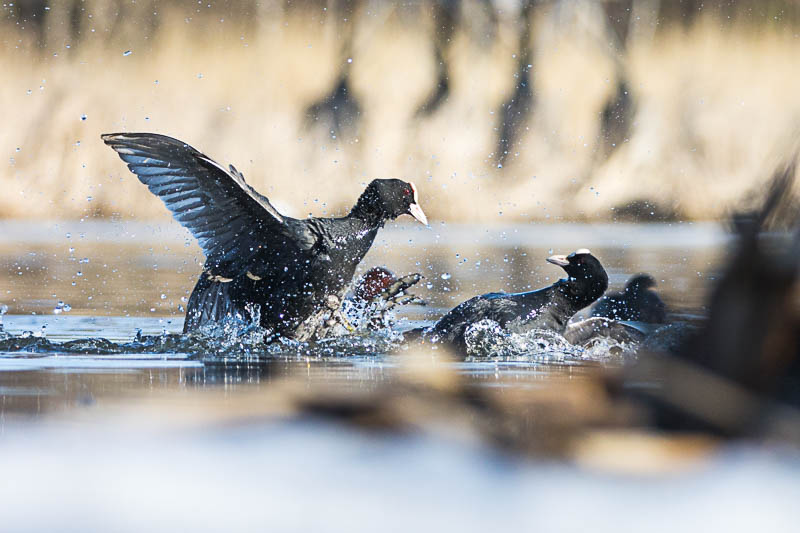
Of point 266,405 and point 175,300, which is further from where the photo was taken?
point 175,300

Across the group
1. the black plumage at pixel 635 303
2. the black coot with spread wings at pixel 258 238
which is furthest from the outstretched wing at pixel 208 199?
the black plumage at pixel 635 303

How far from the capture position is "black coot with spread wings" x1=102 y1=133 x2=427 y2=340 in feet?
17.4

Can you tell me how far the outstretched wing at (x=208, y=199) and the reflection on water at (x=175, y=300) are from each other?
54 centimetres

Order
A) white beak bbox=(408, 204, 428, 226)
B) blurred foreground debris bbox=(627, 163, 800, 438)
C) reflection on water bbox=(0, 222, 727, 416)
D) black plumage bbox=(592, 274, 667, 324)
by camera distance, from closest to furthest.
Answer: blurred foreground debris bbox=(627, 163, 800, 438), reflection on water bbox=(0, 222, 727, 416), white beak bbox=(408, 204, 428, 226), black plumage bbox=(592, 274, 667, 324)

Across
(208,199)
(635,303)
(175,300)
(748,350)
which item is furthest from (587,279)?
(175,300)

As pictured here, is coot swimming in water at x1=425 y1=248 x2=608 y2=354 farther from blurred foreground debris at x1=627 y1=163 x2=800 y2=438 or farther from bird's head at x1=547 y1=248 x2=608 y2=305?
blurred foreground debris at x1=627 y1=163 x2=800 y2=438

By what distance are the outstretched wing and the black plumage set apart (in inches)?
73.0

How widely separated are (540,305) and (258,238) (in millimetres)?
1329

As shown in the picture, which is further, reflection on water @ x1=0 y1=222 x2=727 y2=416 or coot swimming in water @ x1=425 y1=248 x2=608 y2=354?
coot swimming in water @ x1=425 y1=248 x2=608 y2=354

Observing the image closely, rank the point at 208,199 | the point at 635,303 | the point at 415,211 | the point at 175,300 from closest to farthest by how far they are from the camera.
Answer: the point at 208,199 → the point at 415,211 → the point at 635,303 → the point at 175,300

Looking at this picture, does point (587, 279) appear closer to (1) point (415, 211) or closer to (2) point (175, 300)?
(1) point (415, 211)

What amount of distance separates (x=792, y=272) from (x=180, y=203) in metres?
3.82

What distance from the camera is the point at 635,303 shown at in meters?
6.31

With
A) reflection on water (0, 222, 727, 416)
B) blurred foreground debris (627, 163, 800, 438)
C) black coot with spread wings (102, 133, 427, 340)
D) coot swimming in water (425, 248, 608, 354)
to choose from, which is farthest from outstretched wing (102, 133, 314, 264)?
blurred foreground debris (627, 163, 800, 438)
